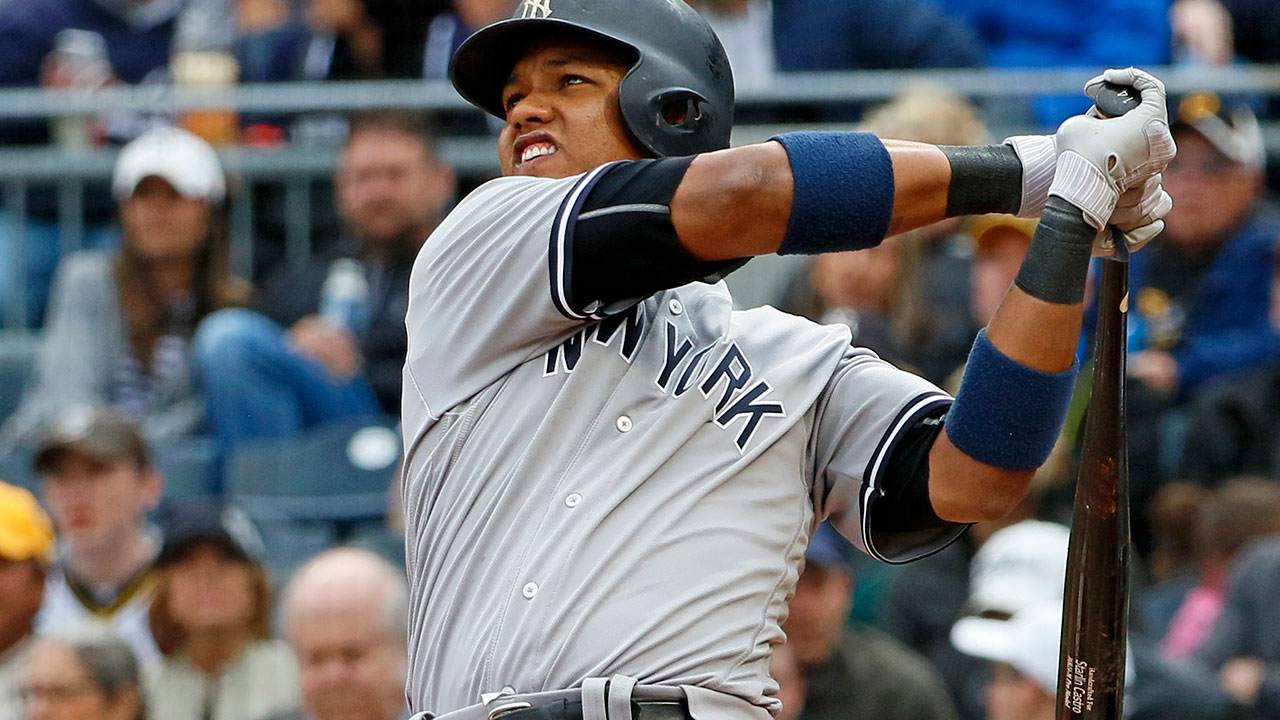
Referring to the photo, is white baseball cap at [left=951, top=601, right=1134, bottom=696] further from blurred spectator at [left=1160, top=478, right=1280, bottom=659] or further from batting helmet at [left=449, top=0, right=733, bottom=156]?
batting helmet at [left=449, top=0, right=733, bottom=156]

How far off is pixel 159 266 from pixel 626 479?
483 centimetres

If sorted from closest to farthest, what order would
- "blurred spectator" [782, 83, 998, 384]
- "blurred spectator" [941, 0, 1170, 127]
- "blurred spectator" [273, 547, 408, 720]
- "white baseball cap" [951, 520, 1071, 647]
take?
"blurred spectator" [273, 547, 408, 720], "white baseball cap" [951, 520, 1071, 647], "blurred spectator" [782, 83, 998, 384], "blurred spectator" [941, 0, 1170, 127]

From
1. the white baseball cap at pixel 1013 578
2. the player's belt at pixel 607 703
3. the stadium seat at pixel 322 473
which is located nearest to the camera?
the player's belt at pixel 607 703

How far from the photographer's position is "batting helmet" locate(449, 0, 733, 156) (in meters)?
3.26

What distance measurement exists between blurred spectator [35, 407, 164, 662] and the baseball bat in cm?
399

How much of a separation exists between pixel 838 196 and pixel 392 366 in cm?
451

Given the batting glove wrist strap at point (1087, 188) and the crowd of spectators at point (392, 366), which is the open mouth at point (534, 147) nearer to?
the batting glove wrist strap at point (1087, 188)

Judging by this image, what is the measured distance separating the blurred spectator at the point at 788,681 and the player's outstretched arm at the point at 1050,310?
2740mm

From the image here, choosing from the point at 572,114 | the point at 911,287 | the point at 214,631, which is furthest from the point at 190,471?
the point at 572,114

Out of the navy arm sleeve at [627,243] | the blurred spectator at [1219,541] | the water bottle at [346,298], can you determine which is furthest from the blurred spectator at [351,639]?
the navy arm sleeve at [627,243]

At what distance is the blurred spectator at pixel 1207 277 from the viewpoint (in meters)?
7.10

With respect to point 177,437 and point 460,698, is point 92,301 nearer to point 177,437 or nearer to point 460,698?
point 177,437

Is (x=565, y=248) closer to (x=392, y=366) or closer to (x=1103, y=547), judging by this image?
(x=1103, y=547)

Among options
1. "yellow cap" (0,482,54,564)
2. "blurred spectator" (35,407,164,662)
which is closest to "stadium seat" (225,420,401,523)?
"blurred spectator" (35,407,164,662)
